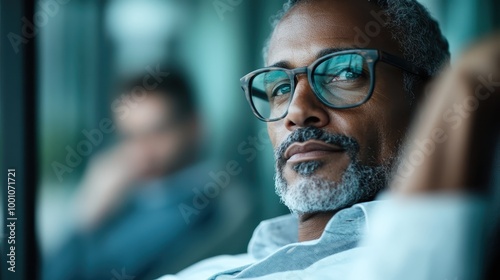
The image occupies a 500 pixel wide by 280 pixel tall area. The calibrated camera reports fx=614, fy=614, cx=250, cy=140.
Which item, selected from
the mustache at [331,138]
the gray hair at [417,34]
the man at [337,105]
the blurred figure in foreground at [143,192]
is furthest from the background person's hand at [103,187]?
the gray hair at [417,34]

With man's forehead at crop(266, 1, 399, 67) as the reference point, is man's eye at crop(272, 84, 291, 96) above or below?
below

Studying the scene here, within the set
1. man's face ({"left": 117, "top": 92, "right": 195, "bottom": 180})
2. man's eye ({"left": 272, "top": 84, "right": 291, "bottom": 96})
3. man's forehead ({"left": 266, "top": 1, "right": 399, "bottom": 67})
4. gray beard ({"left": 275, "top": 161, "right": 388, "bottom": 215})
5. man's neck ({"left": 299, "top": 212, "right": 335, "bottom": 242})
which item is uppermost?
man's forehead ({"left": 266, "top": 1, "right": 399, "bottom": 67})

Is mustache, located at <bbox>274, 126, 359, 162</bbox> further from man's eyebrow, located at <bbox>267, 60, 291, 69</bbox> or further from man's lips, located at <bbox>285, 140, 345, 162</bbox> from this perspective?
man's eyebrow, located at <bbox>267, 60, 291, 69</bbox>

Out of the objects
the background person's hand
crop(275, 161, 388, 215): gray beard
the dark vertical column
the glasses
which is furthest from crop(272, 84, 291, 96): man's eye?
the dark vertical column

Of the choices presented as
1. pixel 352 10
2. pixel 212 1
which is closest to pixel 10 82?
pixel 212 1

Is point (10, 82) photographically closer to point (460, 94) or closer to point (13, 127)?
point (13, 127)

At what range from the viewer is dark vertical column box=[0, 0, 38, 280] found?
1.06 metres

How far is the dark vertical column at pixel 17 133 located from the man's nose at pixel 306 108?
18.5 inches

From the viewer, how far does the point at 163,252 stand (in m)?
1.09

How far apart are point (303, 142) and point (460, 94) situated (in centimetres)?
27

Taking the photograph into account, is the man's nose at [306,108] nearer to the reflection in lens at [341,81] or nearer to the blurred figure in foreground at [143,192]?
the reflection in lens at [341,81]

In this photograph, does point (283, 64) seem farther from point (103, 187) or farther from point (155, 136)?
point (103, 187)

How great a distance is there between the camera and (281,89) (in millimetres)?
963

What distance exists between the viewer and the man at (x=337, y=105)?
0.89 m
